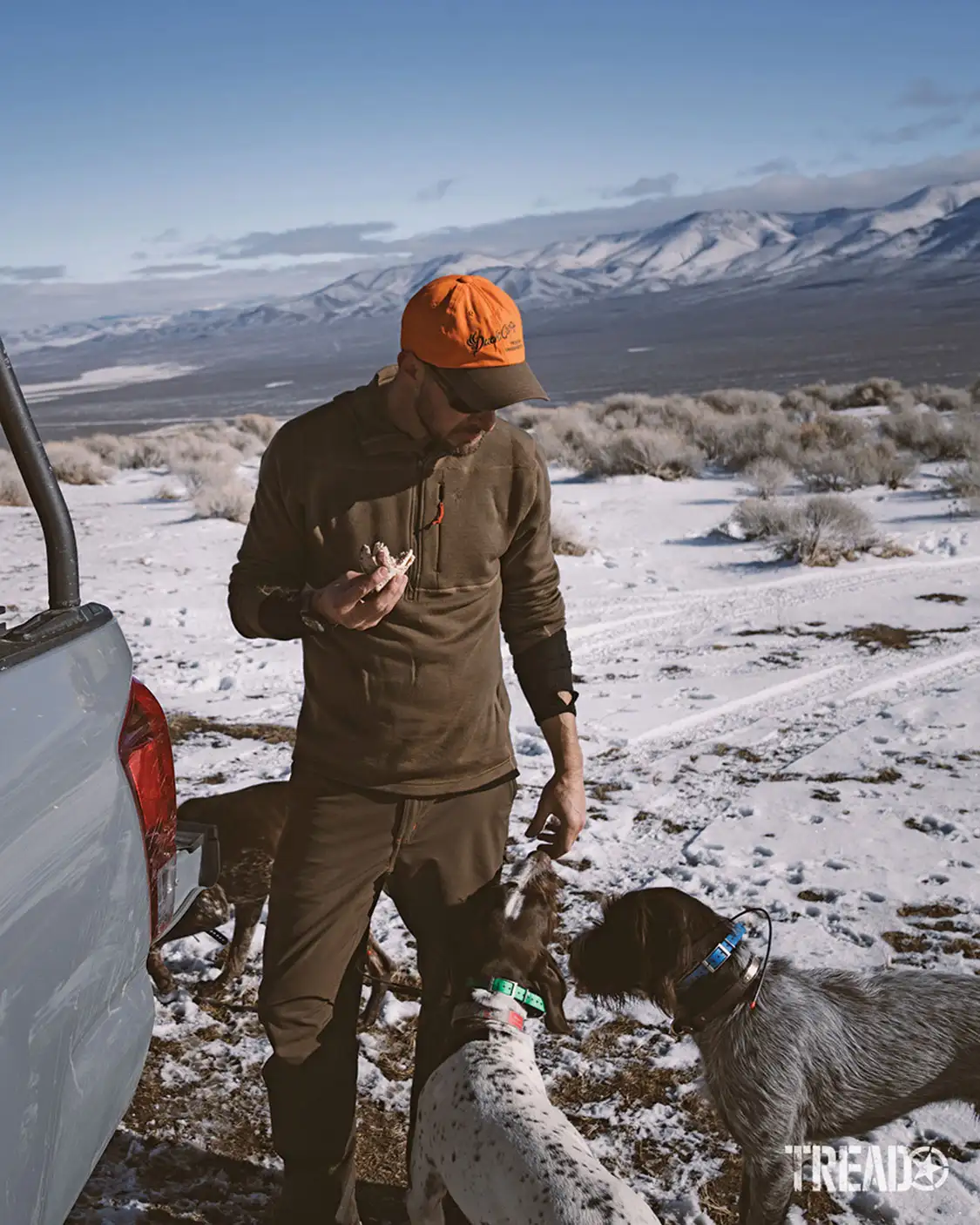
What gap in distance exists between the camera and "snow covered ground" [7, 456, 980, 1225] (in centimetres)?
324

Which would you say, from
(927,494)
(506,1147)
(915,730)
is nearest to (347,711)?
(506,1147)

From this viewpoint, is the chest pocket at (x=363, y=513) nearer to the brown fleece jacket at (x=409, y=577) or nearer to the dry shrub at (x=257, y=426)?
the brown fleece jacket at (x=409, y=577)

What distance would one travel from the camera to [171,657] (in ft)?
26.6

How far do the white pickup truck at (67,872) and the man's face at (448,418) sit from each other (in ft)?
2.69

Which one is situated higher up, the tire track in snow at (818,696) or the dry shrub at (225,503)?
the dry shrub at (225,503)

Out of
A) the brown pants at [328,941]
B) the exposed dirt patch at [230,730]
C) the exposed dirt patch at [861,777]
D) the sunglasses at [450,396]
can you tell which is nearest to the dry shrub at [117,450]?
the exposed dirt patch at [230,730]

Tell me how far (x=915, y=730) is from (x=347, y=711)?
469 centimetres

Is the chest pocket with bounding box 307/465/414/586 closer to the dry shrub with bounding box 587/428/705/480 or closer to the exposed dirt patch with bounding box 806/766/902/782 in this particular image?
the exposed dirt patch with bounding box 806/766/902/782

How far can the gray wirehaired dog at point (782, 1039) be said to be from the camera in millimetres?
2910

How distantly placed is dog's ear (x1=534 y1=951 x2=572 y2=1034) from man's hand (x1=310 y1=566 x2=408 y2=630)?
109cm

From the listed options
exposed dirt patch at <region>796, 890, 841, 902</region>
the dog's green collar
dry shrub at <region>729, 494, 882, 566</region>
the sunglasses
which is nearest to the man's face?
the sunglasses

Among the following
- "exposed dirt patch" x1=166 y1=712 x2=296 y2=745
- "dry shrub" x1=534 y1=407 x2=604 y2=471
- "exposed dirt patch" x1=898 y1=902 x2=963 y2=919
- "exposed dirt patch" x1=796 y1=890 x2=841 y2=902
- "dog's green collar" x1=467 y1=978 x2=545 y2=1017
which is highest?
"dog's green collar" x1=467 y1=978 x2=545 y2=1017

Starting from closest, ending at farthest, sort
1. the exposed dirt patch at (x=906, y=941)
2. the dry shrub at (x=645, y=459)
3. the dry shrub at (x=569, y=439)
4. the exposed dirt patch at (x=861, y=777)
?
1. the exposed dirt patch at (x=906, y=941)
2. the exposed dirt patch at (x=861, y=777)
3. the dry shrub at (x=645, y=459)
4. the dry shrub at (x=569, y=439)

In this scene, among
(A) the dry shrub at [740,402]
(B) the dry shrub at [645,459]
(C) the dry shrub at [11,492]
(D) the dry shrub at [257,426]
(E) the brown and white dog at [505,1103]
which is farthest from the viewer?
(D) the dry shrub at [257,426]
